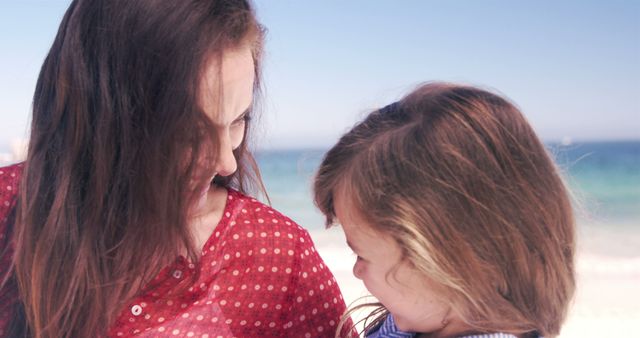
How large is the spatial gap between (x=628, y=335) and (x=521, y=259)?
9.68 feet

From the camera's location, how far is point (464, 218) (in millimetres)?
1098

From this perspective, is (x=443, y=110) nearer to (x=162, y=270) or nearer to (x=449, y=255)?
(x=449, y=255)

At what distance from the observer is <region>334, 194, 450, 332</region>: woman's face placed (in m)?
1.13

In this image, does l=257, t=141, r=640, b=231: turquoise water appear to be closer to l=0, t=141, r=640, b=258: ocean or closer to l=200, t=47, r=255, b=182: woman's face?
l=0, t=141, r=640, b=258: ocean

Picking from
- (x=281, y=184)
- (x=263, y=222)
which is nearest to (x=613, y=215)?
(x=281, y=184)

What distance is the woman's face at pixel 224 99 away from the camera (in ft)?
4.01

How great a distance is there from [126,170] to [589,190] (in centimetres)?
1169

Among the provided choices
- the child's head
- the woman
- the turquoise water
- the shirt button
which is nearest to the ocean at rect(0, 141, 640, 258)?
the turquoise water

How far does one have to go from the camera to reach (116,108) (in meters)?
1.25

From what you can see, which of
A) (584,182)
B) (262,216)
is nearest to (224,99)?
(262,216)

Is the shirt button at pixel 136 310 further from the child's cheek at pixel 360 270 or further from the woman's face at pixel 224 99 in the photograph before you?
the child's cheek at pixel 360 270

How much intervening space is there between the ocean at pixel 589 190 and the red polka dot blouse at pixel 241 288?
0.41ft

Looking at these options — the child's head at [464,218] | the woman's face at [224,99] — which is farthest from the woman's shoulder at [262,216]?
the child's head at [464,218]

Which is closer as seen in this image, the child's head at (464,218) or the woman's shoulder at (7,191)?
the child's head at (464,218)
